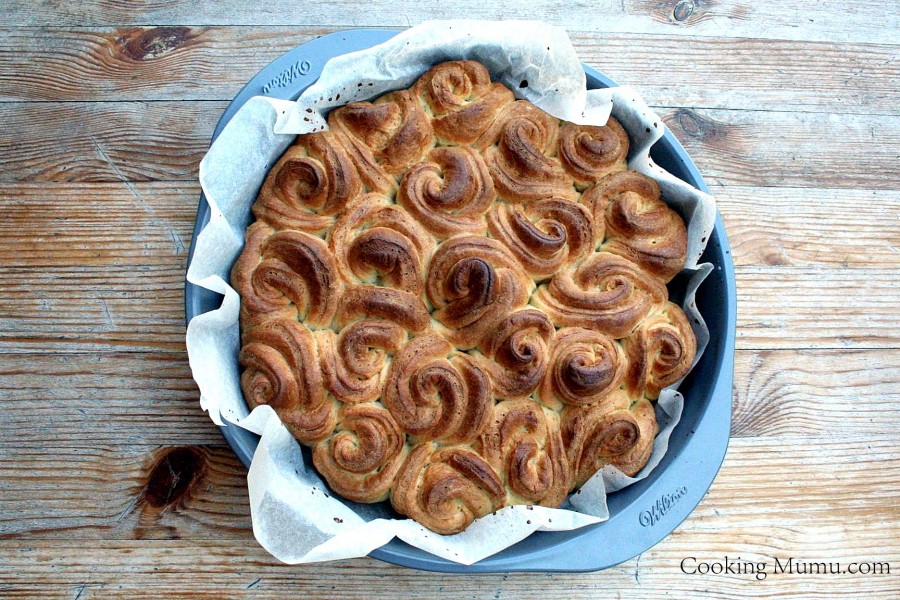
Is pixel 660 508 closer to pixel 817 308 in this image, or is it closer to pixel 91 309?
pixel 817 308

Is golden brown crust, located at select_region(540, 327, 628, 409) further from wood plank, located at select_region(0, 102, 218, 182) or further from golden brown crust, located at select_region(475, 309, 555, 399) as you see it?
wood plank, located at select_region(0, 102, 218, 182)

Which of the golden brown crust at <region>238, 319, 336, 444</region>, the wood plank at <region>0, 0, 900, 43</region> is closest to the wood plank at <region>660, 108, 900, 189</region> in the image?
the wood plank at <region>0, 0, 900, 43</region>

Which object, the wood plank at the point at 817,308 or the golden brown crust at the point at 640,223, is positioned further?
the wood plank at the point at 817,308

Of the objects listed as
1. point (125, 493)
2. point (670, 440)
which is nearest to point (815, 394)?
point (670, 440)

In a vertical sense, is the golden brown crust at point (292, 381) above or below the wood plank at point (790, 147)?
below

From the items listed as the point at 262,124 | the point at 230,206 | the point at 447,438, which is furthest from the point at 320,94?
the point at 447,438

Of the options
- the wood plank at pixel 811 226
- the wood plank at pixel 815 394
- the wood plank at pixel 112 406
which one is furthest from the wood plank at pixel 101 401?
the wood plank at pixel 811 226

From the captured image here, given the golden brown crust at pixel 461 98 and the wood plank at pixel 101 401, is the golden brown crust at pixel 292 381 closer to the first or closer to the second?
the wood plank at pixel 101 401
